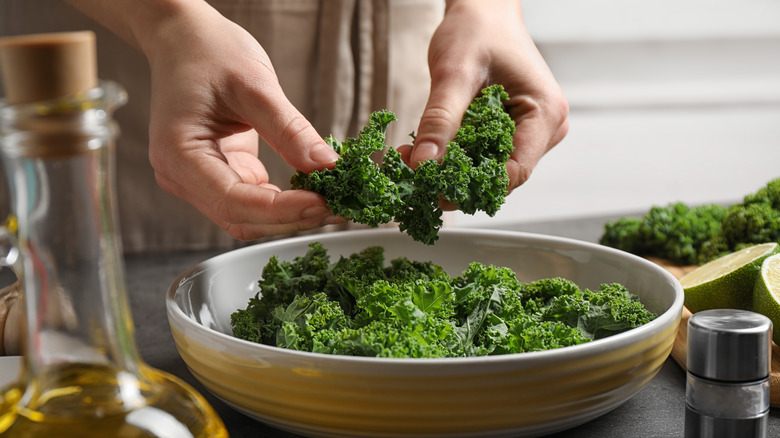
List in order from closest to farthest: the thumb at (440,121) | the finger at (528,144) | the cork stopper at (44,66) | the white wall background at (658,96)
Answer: the cork stopper at (44,66) < the thumb at (440,121) < the finger at (528,144) < the white wall background at (658,96)

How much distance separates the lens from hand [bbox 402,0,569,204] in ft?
4.32

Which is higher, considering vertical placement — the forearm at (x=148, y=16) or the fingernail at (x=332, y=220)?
the forearm at (x=148, y=16)

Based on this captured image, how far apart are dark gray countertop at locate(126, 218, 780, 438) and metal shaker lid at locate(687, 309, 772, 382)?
199 mm

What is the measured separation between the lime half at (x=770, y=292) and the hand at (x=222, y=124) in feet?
2.34

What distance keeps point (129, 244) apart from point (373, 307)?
138 cm

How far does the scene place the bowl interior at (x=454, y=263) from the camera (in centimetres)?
127

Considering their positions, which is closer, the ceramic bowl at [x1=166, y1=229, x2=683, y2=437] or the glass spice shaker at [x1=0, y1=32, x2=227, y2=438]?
the glass spice shaker at [x1=0, y1=32, x2=227, y2=438]

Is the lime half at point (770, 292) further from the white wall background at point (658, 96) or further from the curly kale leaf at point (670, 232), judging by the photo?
the white wall background at point (658, 96)

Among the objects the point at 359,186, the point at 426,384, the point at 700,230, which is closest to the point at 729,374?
the point at 426,384

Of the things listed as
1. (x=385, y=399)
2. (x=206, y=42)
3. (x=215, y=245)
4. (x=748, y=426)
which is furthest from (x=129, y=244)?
(x=748, y=426)

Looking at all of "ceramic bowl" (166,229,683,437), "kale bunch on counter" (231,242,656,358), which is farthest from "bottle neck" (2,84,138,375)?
"kale bunch on counter" (231,242,656,358)

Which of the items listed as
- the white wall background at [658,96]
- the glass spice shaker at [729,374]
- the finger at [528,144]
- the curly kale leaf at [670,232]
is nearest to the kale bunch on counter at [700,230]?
the curly kale leaf at [670,232]

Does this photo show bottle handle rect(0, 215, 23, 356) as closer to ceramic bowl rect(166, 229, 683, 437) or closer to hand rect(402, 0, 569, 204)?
ceramic bowl rect(166, 229, 683, 437)

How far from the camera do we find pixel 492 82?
1503 millimetres
